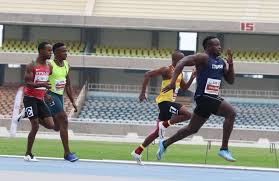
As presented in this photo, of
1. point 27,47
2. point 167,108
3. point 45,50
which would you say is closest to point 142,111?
point 27,47

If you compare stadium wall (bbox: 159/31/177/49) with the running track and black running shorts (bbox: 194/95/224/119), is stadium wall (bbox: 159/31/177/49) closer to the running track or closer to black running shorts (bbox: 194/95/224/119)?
the running track

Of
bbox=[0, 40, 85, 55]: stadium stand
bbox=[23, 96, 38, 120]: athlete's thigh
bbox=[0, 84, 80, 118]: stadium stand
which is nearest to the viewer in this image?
bbox=[23, 96, 38, 120]: athlete's thigh

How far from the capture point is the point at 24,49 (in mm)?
45812

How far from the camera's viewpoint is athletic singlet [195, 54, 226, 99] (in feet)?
31.8

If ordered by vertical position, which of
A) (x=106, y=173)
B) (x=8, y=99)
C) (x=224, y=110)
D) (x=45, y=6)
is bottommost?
(x=8, y=99)

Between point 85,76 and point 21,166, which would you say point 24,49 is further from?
point 21,166

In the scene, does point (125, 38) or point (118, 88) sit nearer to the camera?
point (118, 88)

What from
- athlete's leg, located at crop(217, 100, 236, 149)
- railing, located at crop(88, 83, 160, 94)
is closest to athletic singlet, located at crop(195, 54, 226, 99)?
athlete's leg, located at crop(217, 100, 236, 149)

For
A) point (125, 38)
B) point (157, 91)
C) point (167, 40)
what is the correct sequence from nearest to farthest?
point (157, 91)
point (167, 40)
point (125, 38)

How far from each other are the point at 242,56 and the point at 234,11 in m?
3.06

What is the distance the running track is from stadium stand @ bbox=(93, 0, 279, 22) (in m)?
34.3

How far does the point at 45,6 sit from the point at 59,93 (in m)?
35.9

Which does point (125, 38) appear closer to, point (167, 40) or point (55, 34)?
point (167, 40)

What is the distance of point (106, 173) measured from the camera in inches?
357
